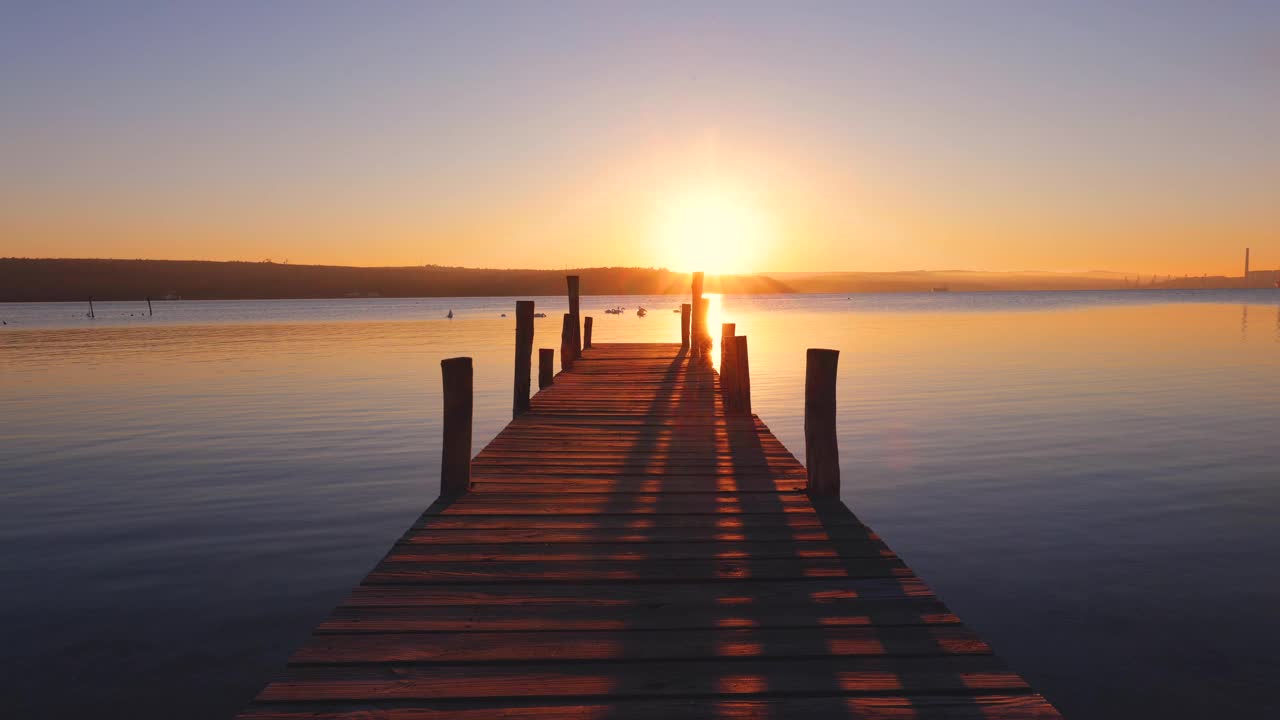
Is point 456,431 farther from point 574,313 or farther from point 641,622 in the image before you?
point 574,313

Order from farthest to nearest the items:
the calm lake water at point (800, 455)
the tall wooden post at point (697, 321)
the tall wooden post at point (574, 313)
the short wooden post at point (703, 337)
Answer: the tall wooden post at point (697, 321)
the short wooden post at point (703, 337)
the tall wooden post at point (574, 313)
the calm lake water at point (800, 455)

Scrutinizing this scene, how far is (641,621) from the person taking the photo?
13.8 feet

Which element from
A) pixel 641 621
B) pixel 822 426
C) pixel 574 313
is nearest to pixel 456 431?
pixel 822 426

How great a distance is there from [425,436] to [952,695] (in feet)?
45.1

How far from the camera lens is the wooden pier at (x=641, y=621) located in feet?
11.2

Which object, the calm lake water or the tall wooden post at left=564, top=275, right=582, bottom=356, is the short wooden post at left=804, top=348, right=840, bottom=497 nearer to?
the calm lake water

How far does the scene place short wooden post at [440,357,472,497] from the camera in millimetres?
7062

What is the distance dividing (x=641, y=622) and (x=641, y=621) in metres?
0.02

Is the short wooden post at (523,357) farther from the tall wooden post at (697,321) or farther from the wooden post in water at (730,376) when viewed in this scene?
the tall wooden post at (697,321)

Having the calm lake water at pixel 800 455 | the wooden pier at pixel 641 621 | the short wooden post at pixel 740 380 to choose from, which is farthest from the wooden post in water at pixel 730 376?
the wooden pier at pixel 641 621

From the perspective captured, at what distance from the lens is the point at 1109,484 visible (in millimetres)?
11555

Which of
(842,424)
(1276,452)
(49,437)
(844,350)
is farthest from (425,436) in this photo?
(844,350)

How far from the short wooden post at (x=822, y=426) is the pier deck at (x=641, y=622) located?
274 millimetres

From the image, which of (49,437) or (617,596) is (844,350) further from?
(617,596)
